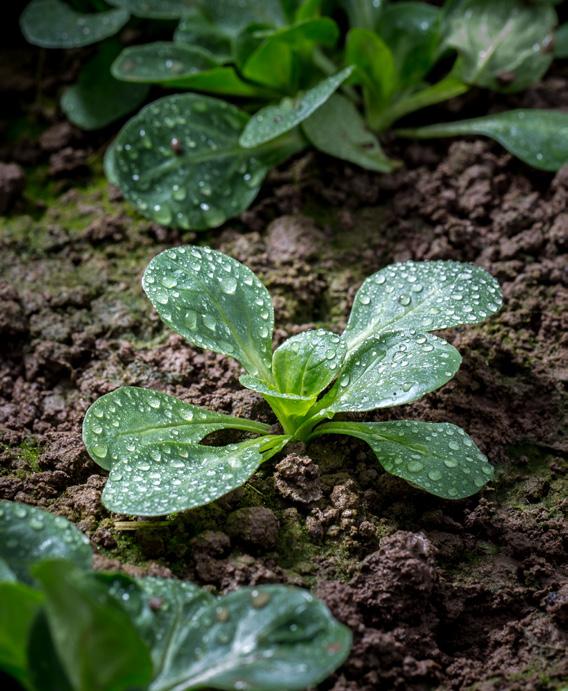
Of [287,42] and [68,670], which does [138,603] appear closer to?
[68,670]

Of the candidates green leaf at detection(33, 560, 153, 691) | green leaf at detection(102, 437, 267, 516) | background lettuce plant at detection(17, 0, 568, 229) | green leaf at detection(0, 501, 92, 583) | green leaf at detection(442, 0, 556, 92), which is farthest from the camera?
green leaf at detection(442, 0, 556, 92)

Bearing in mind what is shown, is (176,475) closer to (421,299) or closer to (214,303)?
(214,303)

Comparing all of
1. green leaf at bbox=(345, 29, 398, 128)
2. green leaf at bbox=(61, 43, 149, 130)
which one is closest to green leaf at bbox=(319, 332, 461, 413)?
green leaf at bbox=(345, 29, 398, 128)

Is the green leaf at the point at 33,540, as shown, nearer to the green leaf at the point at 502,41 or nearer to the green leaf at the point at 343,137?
the green leaf at the point at 343,137

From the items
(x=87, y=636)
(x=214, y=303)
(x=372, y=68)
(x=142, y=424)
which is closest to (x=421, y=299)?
(x=214, y=303)

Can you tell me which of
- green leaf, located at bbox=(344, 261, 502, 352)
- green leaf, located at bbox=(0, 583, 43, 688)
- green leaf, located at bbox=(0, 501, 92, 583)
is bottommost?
green leaf, located at bbox=(0, 501, 92, 583)

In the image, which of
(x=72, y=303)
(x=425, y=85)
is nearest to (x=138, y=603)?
(x=72, y=303)

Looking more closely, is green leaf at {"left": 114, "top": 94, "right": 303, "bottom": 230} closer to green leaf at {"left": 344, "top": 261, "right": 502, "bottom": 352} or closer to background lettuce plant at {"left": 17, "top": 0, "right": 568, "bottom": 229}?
background lettuce plant at {"left": 17, "top": 0, "right": 568, "bottom": 229}
